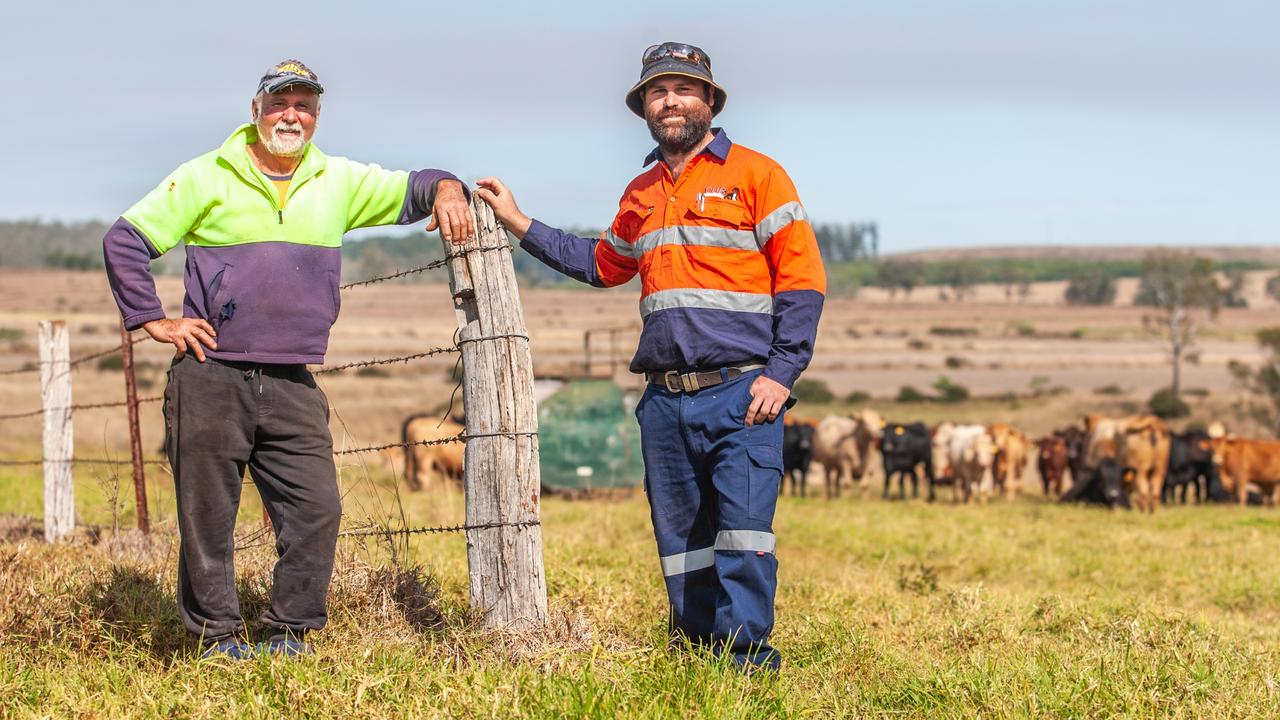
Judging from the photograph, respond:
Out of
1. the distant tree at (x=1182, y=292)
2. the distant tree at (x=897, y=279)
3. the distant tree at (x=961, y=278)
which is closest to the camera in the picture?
the distant tree at (x=1182, y=292)

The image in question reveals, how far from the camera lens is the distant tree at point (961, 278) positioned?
471 feet

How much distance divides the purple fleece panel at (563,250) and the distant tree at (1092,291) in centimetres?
13262

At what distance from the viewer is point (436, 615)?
5.13 metres

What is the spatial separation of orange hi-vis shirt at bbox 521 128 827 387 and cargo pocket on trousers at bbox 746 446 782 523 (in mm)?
271

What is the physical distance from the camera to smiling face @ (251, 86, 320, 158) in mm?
4684

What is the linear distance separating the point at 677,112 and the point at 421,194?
105 cm

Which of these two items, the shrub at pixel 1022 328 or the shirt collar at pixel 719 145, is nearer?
the shirt collar at pixel 719 145

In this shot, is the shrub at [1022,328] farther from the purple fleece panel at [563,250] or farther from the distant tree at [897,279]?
the purple fleece panel at [563,250]

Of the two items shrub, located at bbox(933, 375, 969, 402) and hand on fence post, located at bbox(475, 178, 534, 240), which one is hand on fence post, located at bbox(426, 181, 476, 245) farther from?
shrub, located at bbox(933, 375, 969, 402)

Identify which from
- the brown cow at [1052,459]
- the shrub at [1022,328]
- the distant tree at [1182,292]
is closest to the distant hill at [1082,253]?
the shrub at [1022,328]

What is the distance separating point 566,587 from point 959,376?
191 ft

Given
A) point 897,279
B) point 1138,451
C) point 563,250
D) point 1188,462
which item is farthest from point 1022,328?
point 563,250

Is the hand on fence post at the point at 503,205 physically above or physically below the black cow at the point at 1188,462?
above

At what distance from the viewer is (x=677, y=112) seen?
4734 mm
